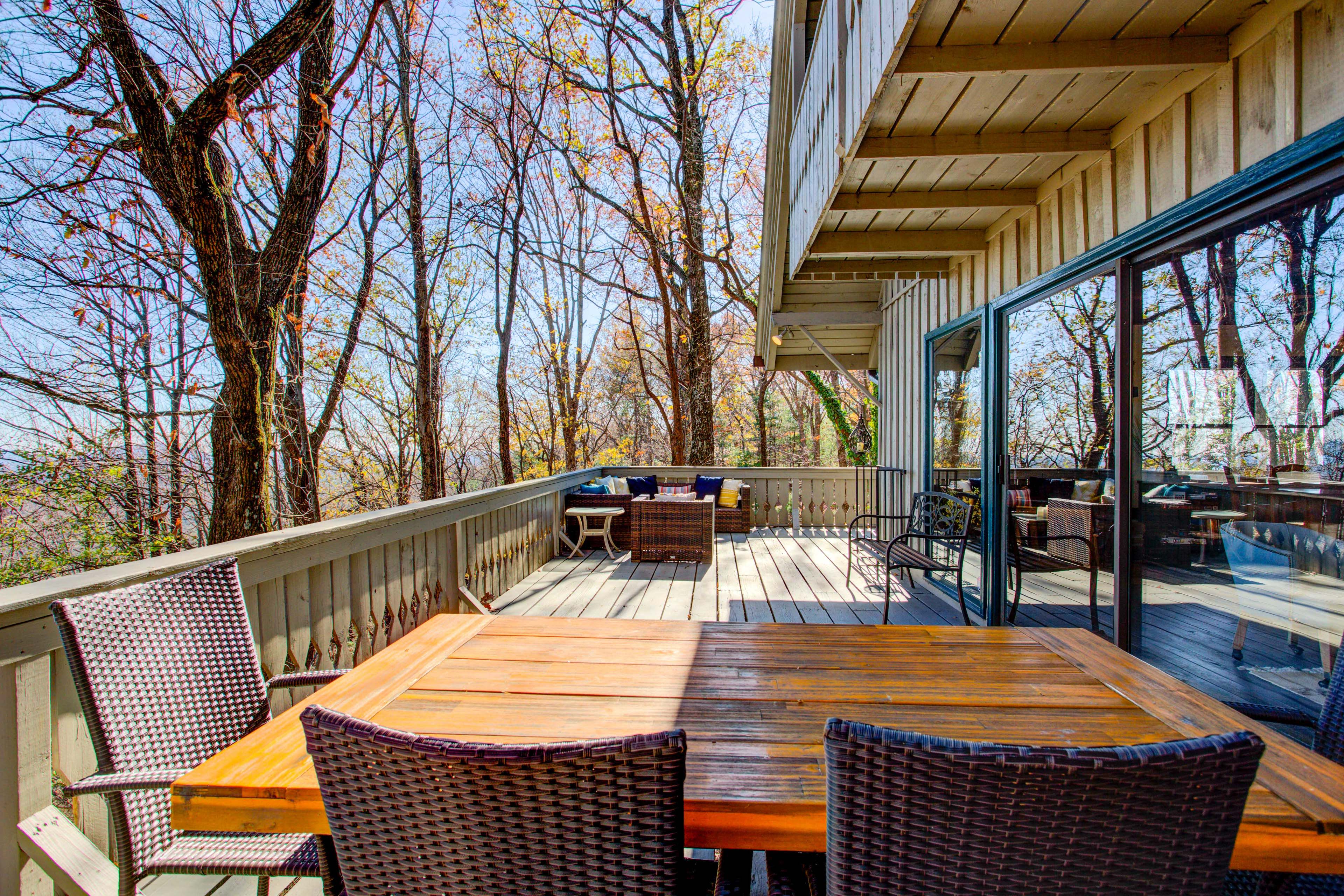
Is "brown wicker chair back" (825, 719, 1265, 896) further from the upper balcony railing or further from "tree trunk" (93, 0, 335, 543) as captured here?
"tree trunk" (93, 0, 335, 543)

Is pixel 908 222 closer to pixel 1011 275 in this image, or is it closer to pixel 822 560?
pixel 1011 275

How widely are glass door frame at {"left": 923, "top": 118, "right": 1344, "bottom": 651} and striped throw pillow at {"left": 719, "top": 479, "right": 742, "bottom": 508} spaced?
3667mm

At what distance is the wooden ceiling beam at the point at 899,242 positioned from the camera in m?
3.94

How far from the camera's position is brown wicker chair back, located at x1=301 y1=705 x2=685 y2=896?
67 cm

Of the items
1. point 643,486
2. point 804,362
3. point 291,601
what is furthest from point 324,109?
point 804,362

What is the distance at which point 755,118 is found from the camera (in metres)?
11.6

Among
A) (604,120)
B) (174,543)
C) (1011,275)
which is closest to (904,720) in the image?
(1011,275)

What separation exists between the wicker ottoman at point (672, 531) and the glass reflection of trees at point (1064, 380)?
2833 mm

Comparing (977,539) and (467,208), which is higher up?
(467,208)

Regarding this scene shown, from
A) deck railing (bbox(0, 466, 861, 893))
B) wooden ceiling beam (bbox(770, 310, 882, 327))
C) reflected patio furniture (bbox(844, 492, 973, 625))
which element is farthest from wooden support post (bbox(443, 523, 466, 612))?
wooden ceiling beam (bbox(770, 310, 882, 327))

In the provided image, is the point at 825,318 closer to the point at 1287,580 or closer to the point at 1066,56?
the point at 1066,56

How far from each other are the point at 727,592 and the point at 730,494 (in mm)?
2948

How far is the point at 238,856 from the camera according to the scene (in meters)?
1.22

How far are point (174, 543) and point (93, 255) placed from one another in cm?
238
